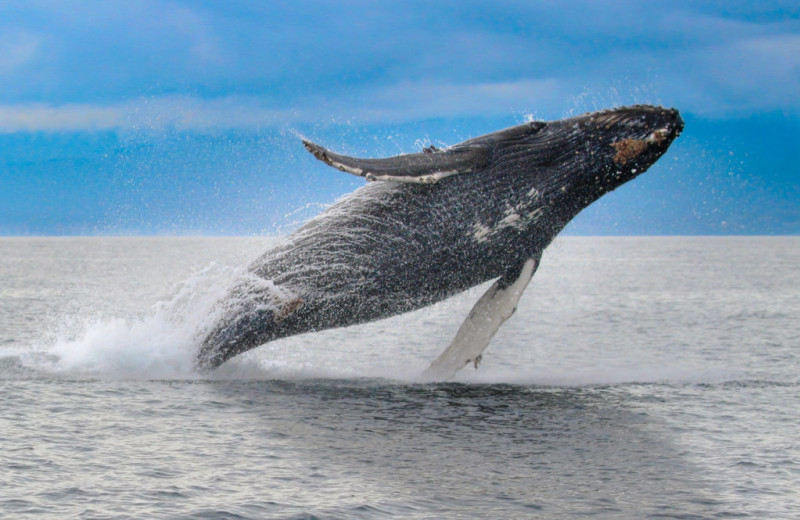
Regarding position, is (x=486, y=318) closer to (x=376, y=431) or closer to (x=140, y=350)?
(x=376, y=431)

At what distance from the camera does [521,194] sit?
36.8 ft

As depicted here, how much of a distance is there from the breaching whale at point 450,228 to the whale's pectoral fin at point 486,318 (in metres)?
0.01

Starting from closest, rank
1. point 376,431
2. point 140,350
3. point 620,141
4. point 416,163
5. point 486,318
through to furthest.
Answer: point 376,431, point 416,163, point 620,141, point 486,318, point 140,350

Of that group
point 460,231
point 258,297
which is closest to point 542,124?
point 460,231

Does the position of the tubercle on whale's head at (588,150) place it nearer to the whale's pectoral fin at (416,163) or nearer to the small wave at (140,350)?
the whale's pectoral fin at (416,163)

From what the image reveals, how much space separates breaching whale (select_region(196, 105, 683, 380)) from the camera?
11.1 m

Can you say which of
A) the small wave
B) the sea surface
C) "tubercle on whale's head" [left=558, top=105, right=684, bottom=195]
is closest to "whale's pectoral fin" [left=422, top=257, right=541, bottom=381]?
the sea surface

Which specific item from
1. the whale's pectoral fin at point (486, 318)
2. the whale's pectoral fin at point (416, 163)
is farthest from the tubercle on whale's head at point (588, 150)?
the whale's pectoral fin at point (486, 318)

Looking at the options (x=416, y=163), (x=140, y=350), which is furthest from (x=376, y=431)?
(x=140, y=350)

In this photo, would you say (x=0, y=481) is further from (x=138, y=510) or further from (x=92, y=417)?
(x=92, y=417)

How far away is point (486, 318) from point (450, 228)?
4.70 ft

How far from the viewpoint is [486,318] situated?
11875 mm

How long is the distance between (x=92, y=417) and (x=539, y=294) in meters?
34.9

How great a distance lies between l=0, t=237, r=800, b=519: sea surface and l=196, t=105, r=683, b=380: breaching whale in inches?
31.6
